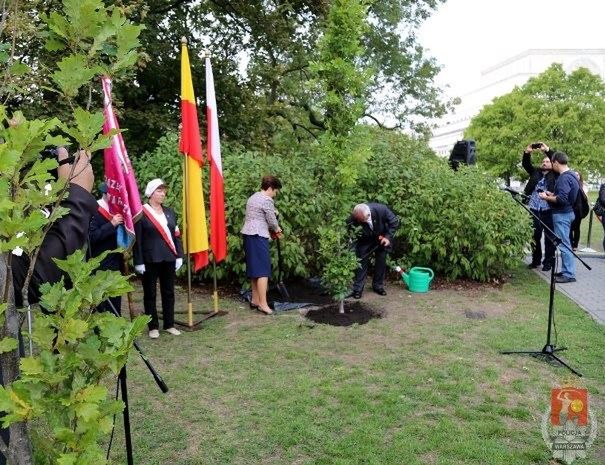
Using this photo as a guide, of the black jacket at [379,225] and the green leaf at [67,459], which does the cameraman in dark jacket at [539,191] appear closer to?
the black jacket at [379,225]

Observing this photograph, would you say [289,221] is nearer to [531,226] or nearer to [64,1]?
[531,226]

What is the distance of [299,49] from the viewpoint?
46.3 ft

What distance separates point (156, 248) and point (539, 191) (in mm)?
6538

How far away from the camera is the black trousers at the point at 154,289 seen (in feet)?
19.8

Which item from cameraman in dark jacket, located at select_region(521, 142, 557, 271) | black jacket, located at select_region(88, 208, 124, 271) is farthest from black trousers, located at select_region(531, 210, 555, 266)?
black jacket, located at select_region(88, 208, 124, 271)

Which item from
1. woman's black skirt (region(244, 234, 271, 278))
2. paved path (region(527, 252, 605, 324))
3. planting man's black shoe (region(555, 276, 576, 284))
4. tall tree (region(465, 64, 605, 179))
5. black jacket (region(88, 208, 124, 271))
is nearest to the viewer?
black jacket (region(88, 208, 124, 271))

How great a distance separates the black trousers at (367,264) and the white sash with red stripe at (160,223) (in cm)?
307

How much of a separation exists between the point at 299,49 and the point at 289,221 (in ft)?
24.0

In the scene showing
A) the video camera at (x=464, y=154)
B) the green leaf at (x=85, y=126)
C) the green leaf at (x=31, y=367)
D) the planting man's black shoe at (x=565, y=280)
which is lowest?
the planting man's black shoe at (x=565, y=280)

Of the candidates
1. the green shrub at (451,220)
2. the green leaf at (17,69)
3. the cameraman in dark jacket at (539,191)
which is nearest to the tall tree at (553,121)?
the cameraman in dark jacket at (539,191)

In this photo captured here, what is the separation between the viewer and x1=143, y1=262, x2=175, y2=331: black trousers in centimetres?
602

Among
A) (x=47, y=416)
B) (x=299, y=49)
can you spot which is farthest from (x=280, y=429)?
(x=299, y=49)

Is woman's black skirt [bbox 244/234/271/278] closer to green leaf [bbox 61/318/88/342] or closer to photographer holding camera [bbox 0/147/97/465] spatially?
photographer holding camera [bbox 0/147/97/465]

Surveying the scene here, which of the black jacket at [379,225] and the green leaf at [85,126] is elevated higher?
the green leaf at [85,126]
